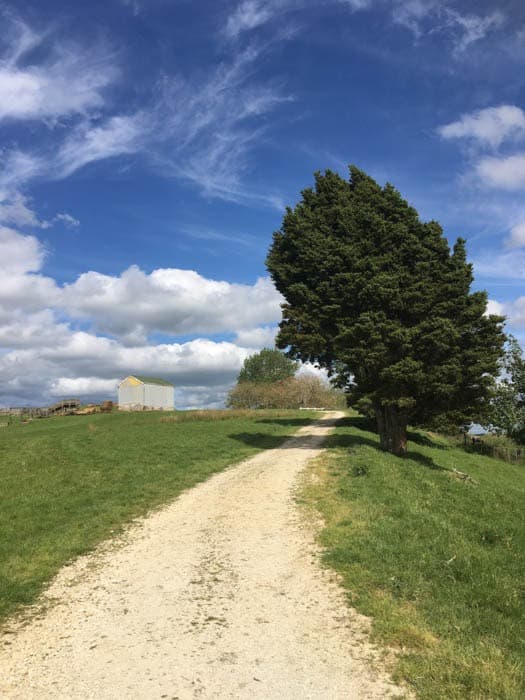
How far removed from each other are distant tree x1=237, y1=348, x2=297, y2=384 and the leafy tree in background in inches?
4249

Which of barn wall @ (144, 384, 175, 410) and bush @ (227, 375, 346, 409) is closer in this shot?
barn wall @ (144, 384, 175, 410)

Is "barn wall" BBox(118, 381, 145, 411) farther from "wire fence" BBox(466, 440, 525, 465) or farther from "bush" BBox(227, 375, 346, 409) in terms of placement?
"wire fence" BBox(466, 440, 525, 465)

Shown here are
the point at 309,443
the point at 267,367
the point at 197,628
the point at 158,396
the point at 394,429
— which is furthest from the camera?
the point at 267,367

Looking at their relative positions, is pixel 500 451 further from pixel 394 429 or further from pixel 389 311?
pixel 389 311

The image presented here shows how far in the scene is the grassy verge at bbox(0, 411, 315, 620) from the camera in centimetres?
979

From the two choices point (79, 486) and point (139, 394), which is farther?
point (139, 394)

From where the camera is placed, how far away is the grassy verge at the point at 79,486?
32.1 feet

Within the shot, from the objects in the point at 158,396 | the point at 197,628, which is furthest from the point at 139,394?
the point at 197,628

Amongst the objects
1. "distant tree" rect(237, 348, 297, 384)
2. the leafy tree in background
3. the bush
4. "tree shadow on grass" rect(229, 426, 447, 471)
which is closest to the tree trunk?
the leafy tree in background

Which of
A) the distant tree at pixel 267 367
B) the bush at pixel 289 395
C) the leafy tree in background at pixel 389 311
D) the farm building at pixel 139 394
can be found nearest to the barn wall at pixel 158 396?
the farm building at pixel 139 394

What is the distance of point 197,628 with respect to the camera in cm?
Answer: 679

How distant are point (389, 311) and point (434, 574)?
16463mm

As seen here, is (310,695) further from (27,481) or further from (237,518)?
(27,481)

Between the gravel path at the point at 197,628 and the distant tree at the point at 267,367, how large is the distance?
410 ft
